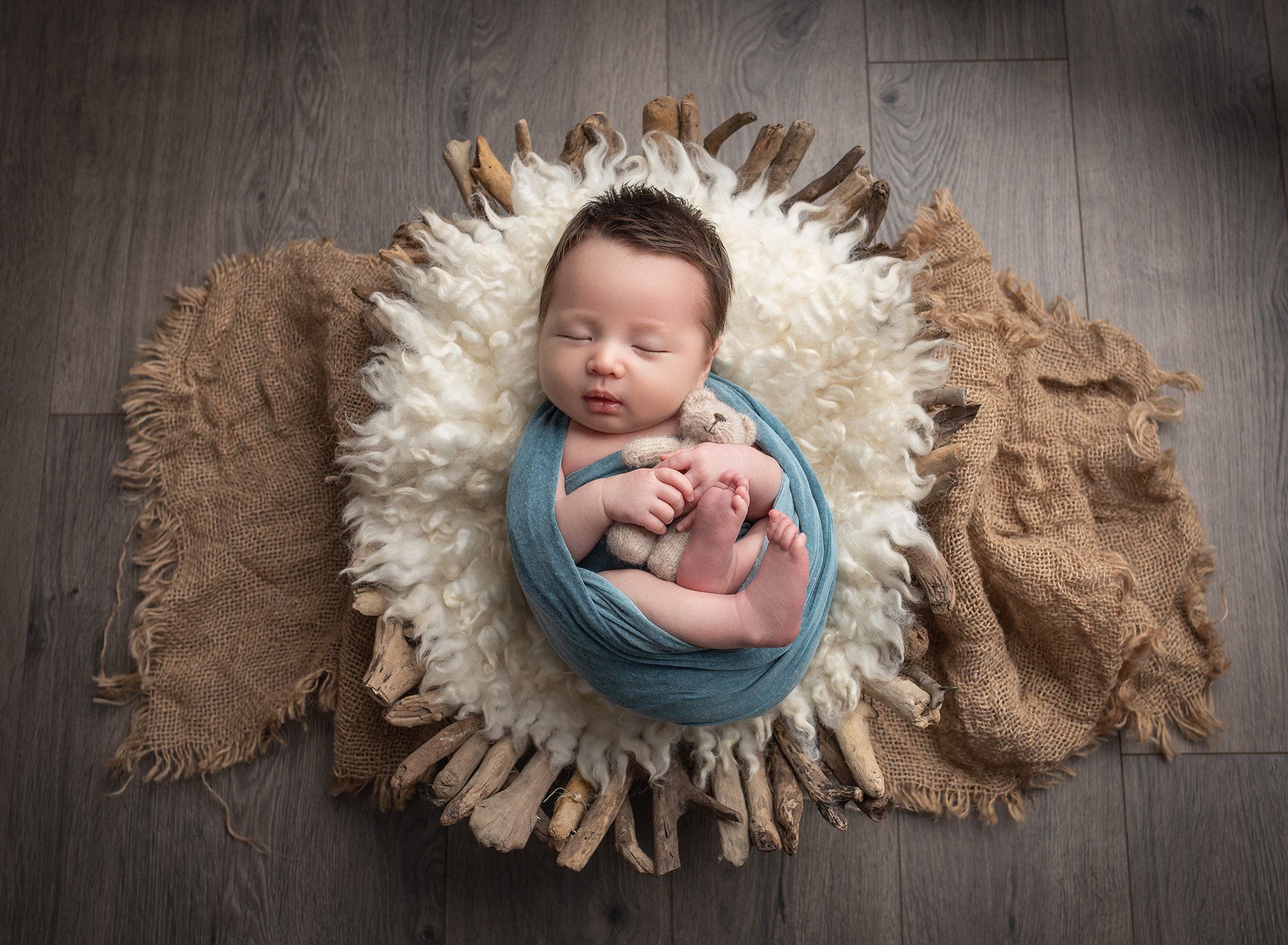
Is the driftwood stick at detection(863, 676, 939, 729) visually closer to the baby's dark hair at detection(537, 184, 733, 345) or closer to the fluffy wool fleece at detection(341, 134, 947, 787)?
the fluffy wool fleece at detection(341, 134, 947, 787)

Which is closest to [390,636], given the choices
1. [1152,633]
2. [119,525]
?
[119,525]

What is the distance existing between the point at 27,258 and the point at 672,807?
1.53 m

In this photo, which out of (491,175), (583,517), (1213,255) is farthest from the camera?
(1213,255)

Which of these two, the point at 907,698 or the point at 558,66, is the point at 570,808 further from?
the point at 558,66

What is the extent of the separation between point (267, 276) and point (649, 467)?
0.88 metres

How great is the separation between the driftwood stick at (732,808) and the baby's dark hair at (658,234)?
60 centimetres

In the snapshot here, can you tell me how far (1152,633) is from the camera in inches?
56.9

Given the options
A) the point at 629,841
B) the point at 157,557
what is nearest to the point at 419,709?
the point at 629,841

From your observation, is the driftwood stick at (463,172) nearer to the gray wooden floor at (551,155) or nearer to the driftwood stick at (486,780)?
the gray wooden floor at (551,155)

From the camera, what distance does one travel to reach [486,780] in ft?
3.99

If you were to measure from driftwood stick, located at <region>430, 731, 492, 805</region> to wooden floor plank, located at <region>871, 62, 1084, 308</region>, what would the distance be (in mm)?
1126

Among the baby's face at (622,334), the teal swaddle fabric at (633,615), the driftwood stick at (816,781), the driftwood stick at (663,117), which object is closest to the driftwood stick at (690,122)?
the driftwood stick at (663,117)

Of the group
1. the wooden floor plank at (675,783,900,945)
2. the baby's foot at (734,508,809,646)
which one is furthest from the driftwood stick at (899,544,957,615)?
the wooden floor plank at (675,783,900,945)

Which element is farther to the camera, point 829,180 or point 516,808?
point 829,180
